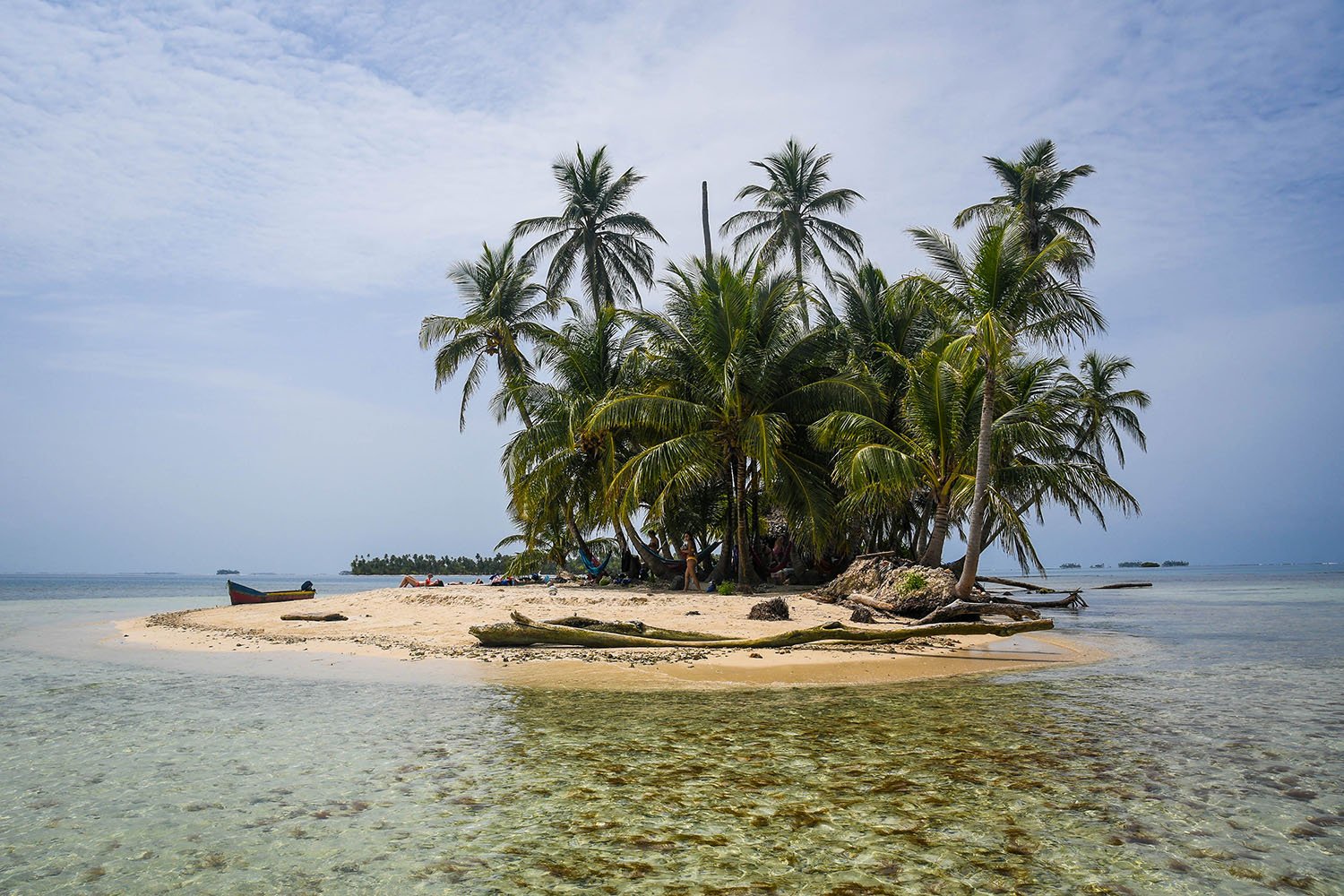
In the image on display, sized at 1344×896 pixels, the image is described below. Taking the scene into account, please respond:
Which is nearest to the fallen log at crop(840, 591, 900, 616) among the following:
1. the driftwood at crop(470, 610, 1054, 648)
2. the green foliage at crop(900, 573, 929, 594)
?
the green foliage at crop(900, 573, 929, 594)

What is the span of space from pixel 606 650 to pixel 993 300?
992 cm

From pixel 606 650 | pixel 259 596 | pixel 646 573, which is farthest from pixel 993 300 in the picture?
pixel 259 596

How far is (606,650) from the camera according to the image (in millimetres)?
11406

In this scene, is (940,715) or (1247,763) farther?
(940,715)

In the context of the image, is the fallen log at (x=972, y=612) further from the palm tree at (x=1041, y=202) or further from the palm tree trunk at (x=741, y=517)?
the palm tree at (x=1041, y=202)

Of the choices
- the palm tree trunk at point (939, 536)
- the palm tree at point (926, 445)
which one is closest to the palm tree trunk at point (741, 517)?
the palm tree at point (926, 445)

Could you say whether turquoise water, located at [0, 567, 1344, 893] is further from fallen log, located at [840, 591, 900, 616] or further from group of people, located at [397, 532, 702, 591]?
group of people, located at [397, 532, 702, 591]

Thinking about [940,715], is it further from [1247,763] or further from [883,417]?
[883,417]

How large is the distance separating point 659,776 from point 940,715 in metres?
3.08

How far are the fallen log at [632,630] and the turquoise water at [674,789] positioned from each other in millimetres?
3058

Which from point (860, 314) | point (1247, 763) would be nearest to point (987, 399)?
point (860, 314)

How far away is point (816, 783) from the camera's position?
5043 mm

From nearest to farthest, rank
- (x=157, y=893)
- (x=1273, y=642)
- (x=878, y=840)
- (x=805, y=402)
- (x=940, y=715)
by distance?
(x=157, y=893) < (x=878, y=840) < (x=940, y=715) < (x=1273, y=642) < (x=805, y=402)

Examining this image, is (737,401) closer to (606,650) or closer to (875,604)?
(875,604)
